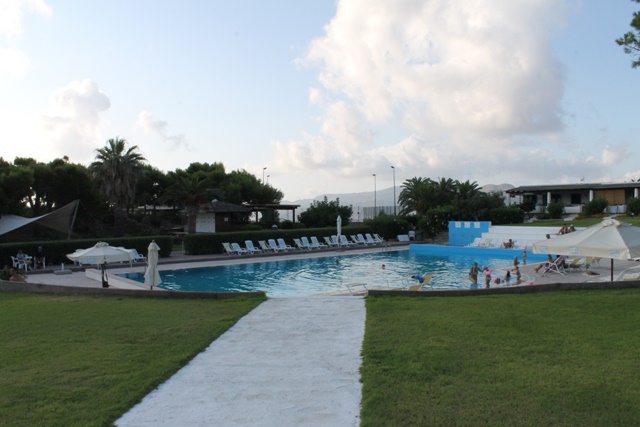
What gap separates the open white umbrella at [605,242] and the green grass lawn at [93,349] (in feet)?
22.4

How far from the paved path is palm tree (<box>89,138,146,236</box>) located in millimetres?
32358

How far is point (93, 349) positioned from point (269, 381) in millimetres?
2661

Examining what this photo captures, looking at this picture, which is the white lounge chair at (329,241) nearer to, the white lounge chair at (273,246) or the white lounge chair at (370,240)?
the white lounge chair at (370,240)

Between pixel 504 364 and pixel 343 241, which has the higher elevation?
pixel 343 241

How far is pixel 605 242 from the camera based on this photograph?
11461 mm

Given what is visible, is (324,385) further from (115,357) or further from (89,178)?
(89,178)

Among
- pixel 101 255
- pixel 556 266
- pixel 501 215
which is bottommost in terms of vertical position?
pixel 556 266

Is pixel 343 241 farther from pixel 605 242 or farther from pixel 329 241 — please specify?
pixel 605 242

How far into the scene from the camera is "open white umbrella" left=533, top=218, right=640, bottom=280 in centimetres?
1101

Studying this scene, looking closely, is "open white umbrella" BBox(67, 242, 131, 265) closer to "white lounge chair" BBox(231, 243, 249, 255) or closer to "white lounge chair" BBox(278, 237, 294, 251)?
"white lounge chair" BBox(231, 243, 249, 255)

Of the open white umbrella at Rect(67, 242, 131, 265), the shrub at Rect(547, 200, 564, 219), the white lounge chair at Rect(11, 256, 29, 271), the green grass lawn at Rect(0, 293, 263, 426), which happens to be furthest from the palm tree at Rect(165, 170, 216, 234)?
the shrub at Rect(547, 200, 564, 219)

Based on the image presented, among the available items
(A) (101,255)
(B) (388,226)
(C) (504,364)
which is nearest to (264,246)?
(B) (388,226)

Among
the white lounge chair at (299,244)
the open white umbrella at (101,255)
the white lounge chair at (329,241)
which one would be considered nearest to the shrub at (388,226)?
the white lounge chair at (329,241)

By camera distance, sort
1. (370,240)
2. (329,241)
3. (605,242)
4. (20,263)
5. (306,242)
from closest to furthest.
Result: (605,242) < (20,263) < (306,242) < (329,241) < (370,240)
